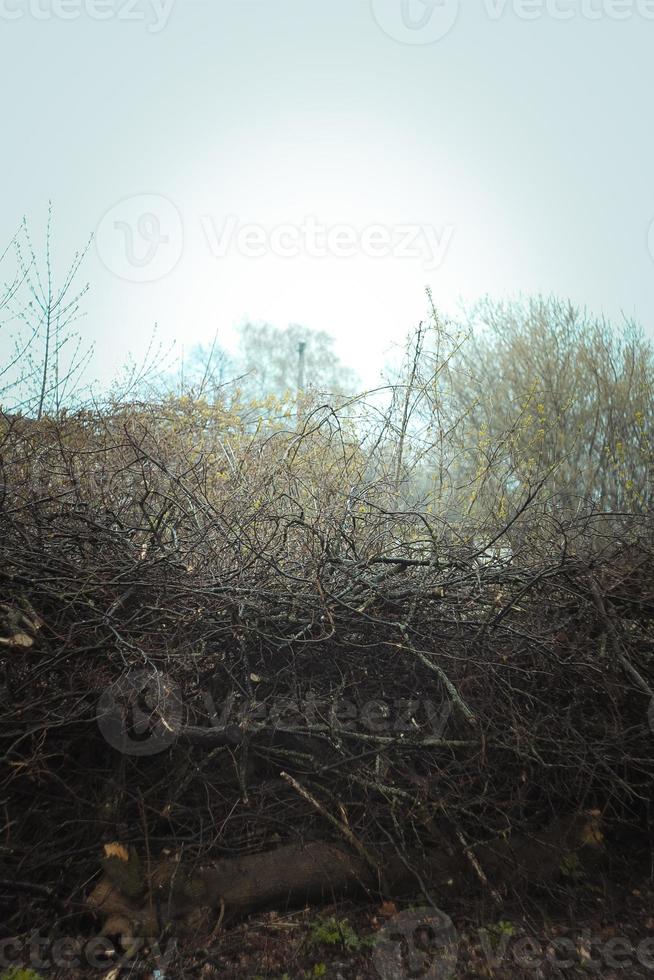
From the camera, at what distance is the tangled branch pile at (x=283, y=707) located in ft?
8.46

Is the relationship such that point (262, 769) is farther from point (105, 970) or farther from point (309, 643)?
point (105, 970)

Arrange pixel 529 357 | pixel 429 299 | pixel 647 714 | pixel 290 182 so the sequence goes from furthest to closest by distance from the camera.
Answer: pixel 290 182 → pixel 529 357 → pixel 429 299 → pixel 647 714

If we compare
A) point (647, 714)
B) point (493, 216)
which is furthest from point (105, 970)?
point (493, 216)

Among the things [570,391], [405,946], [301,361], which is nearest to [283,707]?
[405,946]

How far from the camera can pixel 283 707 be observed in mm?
2734

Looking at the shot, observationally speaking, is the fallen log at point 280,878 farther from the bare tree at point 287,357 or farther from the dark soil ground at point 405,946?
the bare tree at point 287,357

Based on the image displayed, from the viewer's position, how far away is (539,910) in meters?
2.71

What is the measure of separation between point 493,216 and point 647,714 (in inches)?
1350

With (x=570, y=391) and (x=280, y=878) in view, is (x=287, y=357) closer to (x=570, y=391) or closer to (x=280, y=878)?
(x=570, y=391)

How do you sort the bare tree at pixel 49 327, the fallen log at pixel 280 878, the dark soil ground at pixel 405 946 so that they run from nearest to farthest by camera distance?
1. the dark soil ground at pixel 405 946
2. the fallen log at pixel 280 878
3. the bare tree at pixel 49 327

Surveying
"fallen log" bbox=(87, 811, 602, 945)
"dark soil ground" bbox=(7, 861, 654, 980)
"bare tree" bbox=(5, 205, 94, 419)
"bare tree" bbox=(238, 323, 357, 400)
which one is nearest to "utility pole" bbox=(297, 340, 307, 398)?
"bare tree" bbox=(238, 323, 357, 400)

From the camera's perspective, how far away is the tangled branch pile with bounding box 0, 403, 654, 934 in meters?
2.58

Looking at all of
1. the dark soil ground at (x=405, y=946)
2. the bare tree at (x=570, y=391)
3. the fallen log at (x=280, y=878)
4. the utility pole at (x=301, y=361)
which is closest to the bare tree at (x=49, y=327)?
the fallen log at (x=280, y=878)

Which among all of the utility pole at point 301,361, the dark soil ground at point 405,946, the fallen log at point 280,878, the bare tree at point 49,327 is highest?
the utility pole at point 301,361
